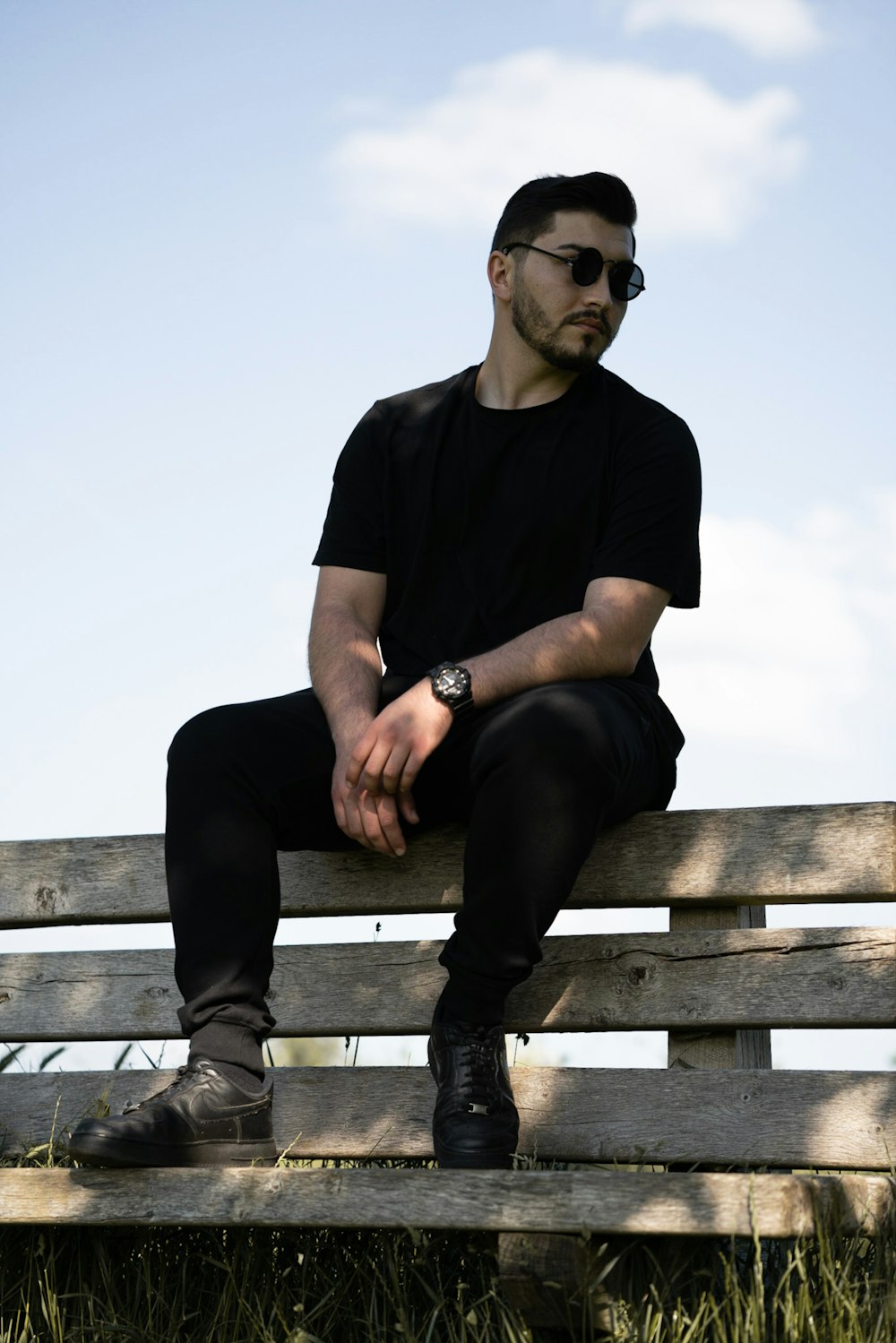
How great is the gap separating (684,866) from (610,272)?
1401mm

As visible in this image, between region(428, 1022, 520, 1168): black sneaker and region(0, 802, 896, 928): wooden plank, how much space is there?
0.55 metres

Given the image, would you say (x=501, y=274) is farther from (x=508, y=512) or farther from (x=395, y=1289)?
(x=395, y=1289)

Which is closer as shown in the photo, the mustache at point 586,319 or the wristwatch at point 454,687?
the wristwatch at point 454,687

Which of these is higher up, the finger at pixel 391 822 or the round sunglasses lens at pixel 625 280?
the round sunglasses lens at pixel 625 280

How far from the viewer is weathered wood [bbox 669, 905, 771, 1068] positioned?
10.0 feet

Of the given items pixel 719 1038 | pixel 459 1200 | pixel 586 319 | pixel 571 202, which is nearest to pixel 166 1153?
pixel 459 1200

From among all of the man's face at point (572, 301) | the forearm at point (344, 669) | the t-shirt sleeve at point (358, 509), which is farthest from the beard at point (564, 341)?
the forearm at point (344, 669)

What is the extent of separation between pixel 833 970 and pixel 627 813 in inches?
20.2

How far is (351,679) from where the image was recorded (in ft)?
10.6

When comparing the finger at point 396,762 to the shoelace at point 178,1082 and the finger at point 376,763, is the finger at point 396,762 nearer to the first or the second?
the finger at point 376,763

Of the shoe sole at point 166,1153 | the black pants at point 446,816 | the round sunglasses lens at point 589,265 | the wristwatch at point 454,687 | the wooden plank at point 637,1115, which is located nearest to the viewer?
the shoe sole at point 166,1153

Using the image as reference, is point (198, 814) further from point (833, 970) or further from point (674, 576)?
point (833, 970)

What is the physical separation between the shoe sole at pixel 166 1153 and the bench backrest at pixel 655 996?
1.40ft

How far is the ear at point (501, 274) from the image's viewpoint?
370 centimetres
